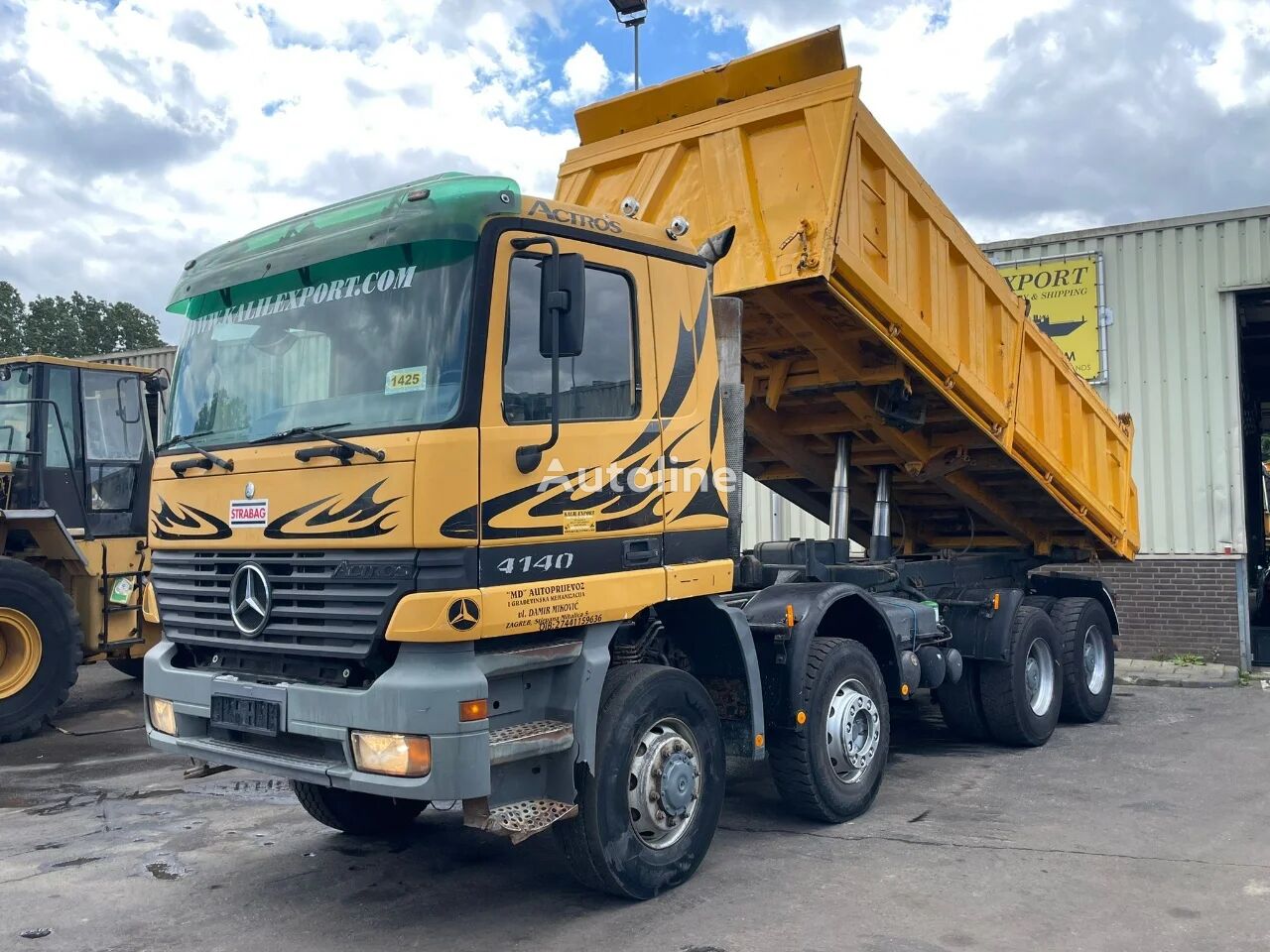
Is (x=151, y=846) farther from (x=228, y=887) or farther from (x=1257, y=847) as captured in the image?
(x=1257, y=847)

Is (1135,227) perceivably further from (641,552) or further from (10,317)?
(10,317)

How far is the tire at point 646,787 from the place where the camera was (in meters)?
4.69

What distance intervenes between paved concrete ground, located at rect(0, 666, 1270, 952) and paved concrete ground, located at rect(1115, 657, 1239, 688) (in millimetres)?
3822

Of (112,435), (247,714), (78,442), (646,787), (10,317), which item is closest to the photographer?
(247,714)

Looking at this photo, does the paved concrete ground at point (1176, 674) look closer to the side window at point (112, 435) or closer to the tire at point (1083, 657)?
the tire at point (1083, 657)

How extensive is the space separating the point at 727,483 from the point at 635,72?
3.14 m

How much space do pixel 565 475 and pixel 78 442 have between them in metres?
7.28

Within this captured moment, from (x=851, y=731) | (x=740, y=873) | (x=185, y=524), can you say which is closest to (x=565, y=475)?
(x=185, y=524)

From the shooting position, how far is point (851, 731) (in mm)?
6219

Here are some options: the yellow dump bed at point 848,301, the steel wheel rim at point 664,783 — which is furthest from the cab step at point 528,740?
the yellow dump bed at point 848,301

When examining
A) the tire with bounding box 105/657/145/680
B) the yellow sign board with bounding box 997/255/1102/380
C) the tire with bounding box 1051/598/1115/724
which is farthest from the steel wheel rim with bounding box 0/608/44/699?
the yellow sign board with bounding box 997/255/1102/380

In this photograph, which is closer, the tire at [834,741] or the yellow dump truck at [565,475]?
the yellow dump truck at [565,475]

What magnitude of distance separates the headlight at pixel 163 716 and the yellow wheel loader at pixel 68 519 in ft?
15.3

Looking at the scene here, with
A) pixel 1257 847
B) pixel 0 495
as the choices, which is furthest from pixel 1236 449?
pixel 0 495
